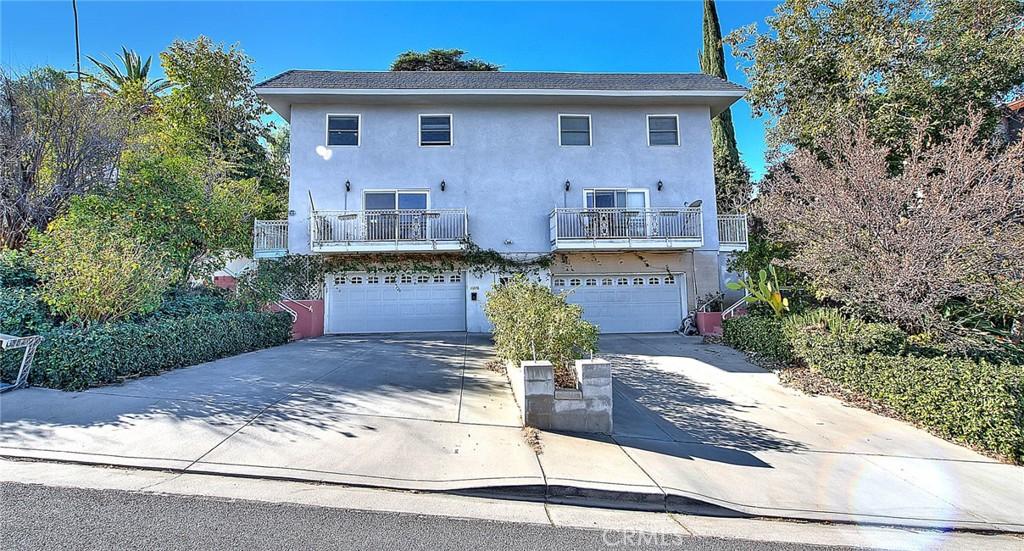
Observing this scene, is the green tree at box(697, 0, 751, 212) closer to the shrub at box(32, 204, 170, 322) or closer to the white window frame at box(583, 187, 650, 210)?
the white window frame at box(583, 187, 650, 210)

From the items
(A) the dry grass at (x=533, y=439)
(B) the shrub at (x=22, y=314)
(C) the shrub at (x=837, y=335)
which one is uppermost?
(B) the shrub at (x=22, y=314)

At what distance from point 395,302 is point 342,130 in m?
5.62

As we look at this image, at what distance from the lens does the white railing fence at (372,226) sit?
12953 mm

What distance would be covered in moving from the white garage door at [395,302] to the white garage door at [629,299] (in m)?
3.37

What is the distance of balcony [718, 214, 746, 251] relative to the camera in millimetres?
14609

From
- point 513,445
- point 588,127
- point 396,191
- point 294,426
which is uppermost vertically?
point 588,127

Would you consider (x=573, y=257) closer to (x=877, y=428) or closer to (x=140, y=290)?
(x=877, y=428)

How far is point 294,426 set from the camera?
466 cm

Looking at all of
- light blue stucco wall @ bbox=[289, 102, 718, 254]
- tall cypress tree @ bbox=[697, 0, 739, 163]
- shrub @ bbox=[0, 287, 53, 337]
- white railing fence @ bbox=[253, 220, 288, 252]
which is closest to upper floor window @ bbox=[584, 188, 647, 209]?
light blue stucco wall @ bbox=[289, 102, 718, 254]

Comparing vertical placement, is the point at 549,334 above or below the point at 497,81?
below

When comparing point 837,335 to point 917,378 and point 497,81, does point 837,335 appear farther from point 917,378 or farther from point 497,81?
point 497,81

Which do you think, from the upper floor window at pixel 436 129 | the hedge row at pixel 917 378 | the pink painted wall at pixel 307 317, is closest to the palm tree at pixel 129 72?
the upper floor window at pixel 436 129

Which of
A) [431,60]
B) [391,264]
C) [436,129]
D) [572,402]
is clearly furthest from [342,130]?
[431,60]

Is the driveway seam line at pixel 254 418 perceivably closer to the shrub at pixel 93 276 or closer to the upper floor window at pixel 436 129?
the shrub at pixel 93 276
